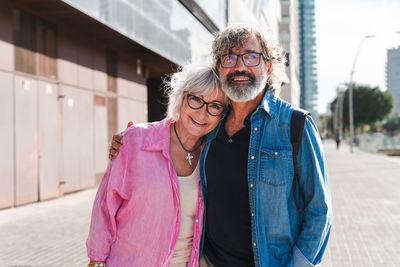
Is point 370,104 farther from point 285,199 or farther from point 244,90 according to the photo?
point 285,199

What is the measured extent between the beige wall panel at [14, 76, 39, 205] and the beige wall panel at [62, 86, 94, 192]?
115 centimetres

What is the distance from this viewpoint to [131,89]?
13.9 m

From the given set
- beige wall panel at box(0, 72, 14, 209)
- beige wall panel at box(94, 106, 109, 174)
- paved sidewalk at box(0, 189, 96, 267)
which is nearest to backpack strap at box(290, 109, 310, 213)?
paved sidewalk at box(0, 189, 96, 267)

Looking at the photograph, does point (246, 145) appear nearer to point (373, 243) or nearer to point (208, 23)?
point (373, 243)

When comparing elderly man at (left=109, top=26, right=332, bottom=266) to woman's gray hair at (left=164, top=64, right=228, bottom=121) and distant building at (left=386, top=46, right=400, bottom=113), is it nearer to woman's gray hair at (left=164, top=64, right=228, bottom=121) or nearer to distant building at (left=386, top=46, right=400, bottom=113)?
woman's gray hair at (left=164, top=64, right=228, bottom=121)

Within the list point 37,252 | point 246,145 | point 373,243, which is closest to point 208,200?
point 246,145

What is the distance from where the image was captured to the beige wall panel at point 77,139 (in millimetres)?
10047

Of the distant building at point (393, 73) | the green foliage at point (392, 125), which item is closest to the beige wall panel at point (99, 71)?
the green foliage at point (392, 125)

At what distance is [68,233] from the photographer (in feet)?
20.2

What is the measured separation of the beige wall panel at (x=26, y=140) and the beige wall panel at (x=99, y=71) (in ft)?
9.11

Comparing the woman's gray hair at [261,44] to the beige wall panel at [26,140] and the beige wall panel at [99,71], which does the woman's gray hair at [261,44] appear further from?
the beige wall panel at [99,71]

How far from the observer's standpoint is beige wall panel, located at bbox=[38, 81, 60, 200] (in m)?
9.04

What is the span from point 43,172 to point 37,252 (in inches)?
166

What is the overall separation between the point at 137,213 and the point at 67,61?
28.9ft
